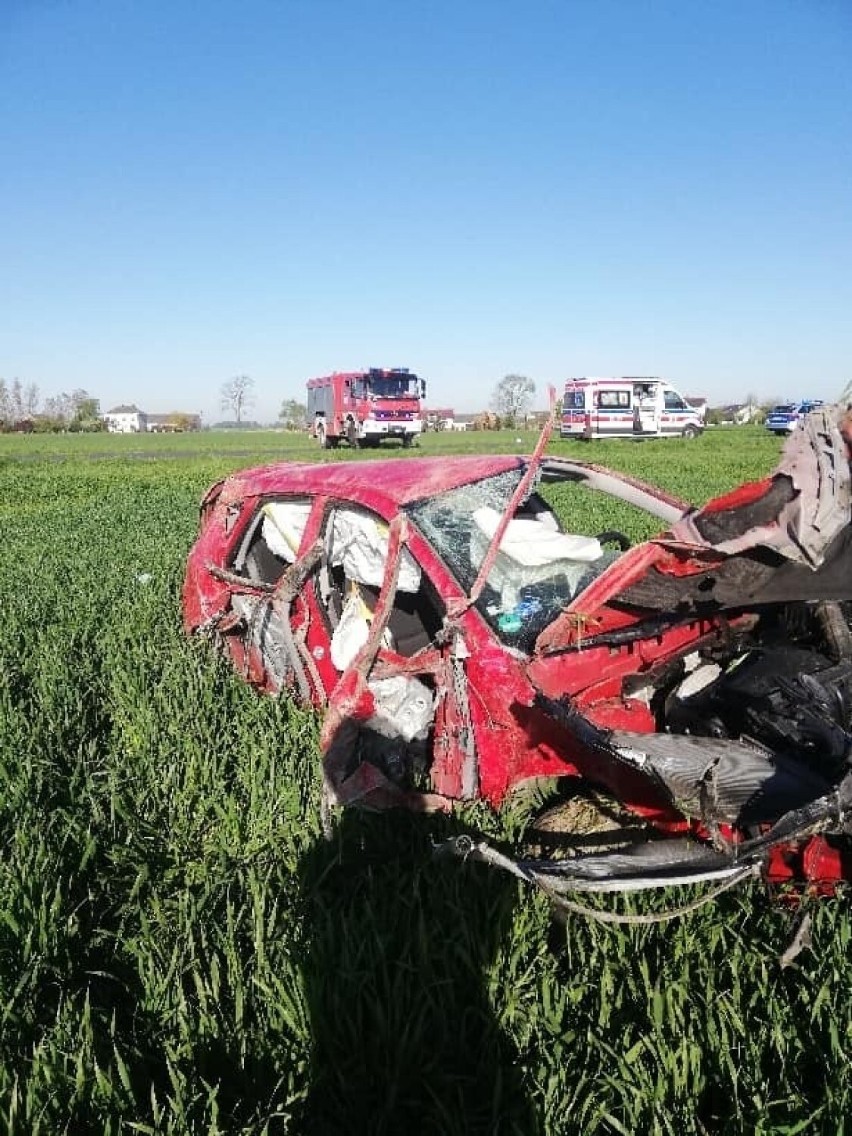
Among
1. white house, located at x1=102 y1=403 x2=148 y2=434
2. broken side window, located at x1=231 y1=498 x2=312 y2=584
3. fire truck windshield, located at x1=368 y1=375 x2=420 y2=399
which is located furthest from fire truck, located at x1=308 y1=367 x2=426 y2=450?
white house, located at x1=102 y1=403 x2=148 y2=434

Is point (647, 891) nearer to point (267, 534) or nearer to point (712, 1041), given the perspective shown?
point (712, 1041)

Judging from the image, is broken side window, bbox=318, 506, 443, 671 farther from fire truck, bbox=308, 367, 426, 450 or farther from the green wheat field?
fire truck, bbox=308, 367, 426, 450

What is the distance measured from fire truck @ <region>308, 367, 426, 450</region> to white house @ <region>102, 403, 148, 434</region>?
339ft

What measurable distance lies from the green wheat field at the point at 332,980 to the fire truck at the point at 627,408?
112ft

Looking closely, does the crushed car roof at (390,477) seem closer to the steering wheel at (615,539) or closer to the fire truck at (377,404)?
the steering wheel at (615,539)

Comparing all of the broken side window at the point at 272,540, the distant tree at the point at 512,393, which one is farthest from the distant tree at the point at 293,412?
the broken side window at the point at 272,540

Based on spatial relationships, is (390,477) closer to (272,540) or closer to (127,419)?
(272,540)

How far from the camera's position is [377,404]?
3475 centimetres

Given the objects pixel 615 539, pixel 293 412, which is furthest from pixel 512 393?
pixel 615 539

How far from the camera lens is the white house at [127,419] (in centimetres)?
13400

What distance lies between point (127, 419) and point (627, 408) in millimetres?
119032

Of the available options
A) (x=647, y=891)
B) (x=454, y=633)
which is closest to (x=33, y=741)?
(x=454, y=633)

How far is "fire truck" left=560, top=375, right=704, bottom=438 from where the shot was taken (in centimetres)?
3628

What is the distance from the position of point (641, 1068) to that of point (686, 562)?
1455 mm
